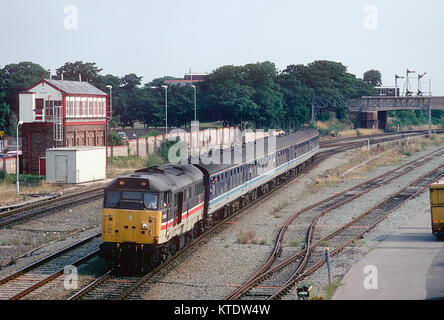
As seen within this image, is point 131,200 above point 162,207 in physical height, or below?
above

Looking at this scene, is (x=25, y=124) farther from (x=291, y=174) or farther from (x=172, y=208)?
(x=172, y=208)

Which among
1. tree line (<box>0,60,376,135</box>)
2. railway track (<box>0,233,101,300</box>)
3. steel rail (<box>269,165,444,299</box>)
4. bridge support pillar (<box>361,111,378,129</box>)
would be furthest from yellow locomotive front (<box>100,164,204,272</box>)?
bridge support pillar (<box>361,111,378,129</box>)

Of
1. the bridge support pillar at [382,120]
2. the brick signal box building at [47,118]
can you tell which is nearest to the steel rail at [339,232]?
the brick signal box building at [47,118]

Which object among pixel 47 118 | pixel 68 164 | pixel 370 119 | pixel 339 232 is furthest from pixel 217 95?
pixel 339 232

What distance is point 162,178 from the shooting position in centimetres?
1769

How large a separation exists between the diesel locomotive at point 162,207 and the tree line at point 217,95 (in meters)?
53.2

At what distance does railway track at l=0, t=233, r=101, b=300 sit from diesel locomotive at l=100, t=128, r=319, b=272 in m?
1.76

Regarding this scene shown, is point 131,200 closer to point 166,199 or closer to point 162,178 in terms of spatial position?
point 166,199

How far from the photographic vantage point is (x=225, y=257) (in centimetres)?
1930

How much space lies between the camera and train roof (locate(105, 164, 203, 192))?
16.9m

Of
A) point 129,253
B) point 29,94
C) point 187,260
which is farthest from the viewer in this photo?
point 29,94

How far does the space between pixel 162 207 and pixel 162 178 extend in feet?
3.63
